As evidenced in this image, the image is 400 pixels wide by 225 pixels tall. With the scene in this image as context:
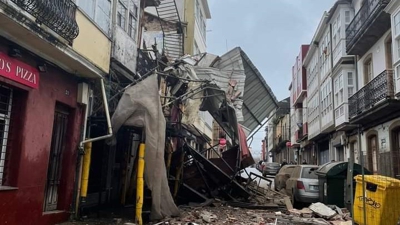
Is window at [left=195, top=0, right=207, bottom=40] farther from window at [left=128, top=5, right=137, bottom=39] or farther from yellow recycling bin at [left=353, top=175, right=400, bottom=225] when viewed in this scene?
yellow recycling bin at [left=353, top=175, right=400, bottom=225]

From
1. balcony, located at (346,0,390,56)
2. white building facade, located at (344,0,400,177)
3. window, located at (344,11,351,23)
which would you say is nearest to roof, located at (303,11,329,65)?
window, located at (344,11,351,23)

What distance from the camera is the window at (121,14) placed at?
10070 millimetres

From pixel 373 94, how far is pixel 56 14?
15.2 m

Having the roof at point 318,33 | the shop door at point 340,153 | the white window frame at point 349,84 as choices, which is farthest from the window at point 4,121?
the roof at point 318,33

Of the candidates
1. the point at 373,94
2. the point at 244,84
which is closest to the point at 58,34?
the point at 244,84

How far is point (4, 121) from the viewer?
657 centimetres

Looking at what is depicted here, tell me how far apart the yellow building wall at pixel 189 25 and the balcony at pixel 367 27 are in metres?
9.12

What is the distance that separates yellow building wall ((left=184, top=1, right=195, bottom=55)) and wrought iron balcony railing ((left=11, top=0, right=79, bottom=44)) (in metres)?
A: 16.1

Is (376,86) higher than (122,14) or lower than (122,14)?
lower

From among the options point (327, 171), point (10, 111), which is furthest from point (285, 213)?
point (10, 111)

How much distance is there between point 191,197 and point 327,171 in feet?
14.2

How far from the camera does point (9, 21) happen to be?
5555 millimetres

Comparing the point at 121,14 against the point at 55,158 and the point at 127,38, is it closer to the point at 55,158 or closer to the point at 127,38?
the point at 127,38

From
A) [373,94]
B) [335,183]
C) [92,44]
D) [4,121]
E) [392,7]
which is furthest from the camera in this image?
[373,94]
